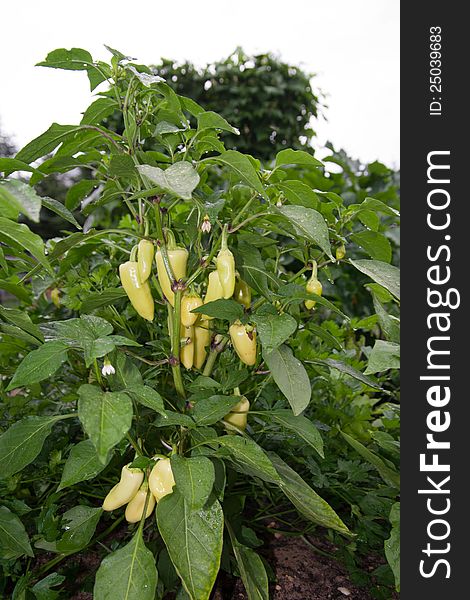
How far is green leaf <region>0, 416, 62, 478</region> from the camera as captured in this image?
593 mm

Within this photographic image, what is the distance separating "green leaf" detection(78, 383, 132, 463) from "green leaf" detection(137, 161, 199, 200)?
18 centimetres

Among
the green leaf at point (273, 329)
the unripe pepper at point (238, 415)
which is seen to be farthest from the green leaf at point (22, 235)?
the unripe pepper at point (238, 415)

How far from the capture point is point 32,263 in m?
0.75

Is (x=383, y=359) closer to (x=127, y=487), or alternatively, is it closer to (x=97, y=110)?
(x=127, y=487)

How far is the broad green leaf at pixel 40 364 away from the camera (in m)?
0.51

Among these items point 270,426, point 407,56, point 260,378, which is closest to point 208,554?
point 270,426

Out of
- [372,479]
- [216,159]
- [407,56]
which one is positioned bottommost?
[372,479]

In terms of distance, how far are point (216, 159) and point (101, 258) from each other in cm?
56

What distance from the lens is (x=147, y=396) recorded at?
53cm

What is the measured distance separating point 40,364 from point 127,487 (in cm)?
17

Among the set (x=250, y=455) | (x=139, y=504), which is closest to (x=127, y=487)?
(x=139, y=504)

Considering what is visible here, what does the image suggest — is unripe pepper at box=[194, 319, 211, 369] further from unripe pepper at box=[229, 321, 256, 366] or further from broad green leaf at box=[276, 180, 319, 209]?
broad green leaf at box=[276, 180, 319, 209]

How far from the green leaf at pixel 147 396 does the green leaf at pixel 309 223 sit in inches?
8.3

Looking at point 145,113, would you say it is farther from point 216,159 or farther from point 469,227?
point 469,227
